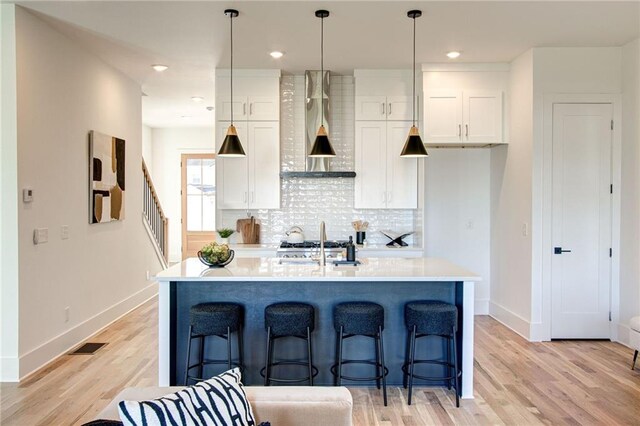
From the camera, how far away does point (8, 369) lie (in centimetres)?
397

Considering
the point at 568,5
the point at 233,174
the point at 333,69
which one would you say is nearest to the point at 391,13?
the point at 568,5

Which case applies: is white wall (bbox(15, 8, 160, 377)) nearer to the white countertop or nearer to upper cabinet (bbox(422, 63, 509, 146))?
the white countertop

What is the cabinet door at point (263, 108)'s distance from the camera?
19.7 ft

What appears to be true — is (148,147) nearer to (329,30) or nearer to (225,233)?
(225,233)

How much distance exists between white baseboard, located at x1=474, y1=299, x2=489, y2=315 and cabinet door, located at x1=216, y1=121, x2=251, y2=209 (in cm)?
305

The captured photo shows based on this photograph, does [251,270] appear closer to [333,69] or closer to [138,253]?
[333,69]

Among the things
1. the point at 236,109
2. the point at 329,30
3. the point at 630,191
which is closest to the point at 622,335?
the point at 630,191

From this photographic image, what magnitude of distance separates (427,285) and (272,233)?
2.87 metres

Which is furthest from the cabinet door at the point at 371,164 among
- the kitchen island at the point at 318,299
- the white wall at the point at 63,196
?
the white wall at the point at 63,196

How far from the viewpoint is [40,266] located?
4.34 m

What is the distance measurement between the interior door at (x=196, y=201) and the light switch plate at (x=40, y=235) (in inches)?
248

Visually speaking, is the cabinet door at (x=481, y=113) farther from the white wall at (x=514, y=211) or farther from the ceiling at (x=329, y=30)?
the ceiling at (x=329, y=30)

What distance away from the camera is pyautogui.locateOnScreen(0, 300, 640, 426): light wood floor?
3.36m

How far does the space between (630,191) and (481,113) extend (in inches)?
66.3
